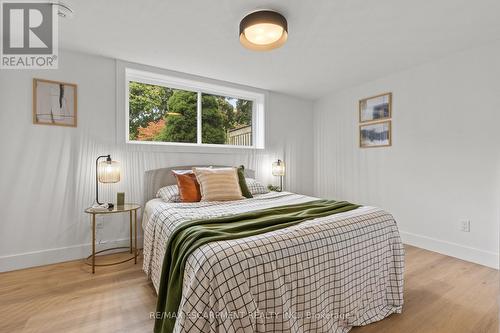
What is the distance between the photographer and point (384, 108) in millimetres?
3359

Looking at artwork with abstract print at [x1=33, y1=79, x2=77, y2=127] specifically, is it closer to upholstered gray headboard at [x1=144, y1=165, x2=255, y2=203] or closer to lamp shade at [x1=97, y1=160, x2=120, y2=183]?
lamp shade at [x1=97, y1=160, x2=120, y2=183]

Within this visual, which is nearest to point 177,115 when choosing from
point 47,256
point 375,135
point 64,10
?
point 64,10

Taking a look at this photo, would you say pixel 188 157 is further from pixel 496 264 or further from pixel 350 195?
pixel 496 264

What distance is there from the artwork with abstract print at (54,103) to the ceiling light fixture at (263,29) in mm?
1973

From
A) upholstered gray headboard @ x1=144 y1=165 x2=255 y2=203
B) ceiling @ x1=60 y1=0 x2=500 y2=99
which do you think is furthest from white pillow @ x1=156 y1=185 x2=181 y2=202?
ceiling @ x1=60 y1=0 x2=500 y2=99

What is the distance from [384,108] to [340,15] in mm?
1818

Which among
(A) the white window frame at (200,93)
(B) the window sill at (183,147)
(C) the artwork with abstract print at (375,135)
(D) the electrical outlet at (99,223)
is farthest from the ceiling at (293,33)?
(D) the electrical outlet at (99,223)

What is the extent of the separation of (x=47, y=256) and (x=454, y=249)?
436 cm

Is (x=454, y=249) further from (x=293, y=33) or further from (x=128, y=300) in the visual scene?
(x=128, y=300)

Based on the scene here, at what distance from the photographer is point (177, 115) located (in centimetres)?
334

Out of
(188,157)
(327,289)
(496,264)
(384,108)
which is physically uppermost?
(384,108)

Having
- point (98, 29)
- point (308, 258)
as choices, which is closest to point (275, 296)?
point (308, 258)

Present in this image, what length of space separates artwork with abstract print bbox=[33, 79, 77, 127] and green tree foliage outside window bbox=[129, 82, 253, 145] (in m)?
0.61

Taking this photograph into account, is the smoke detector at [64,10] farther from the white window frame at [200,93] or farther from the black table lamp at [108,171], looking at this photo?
the black table lamp at [108,171]
